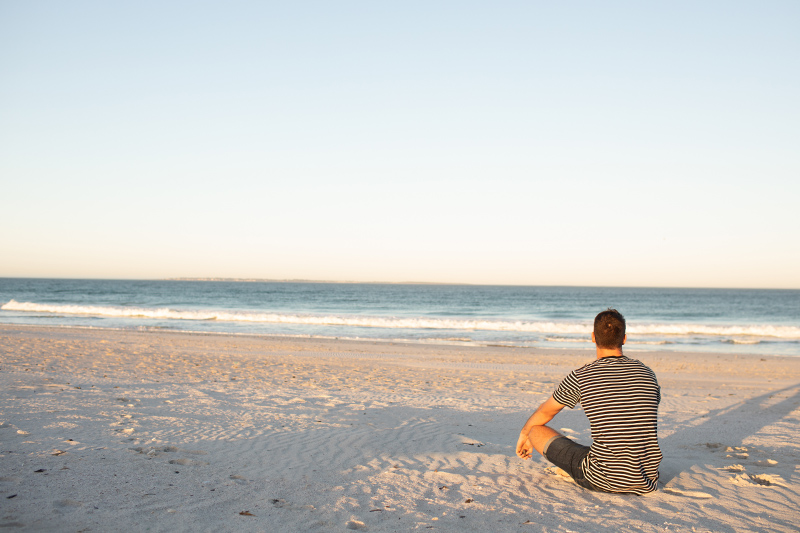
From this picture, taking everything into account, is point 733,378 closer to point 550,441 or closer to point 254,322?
point 550,441

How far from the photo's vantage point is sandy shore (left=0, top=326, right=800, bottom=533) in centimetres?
366

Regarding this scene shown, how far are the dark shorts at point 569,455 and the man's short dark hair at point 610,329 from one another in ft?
3.20

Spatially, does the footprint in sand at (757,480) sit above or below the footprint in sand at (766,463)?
above

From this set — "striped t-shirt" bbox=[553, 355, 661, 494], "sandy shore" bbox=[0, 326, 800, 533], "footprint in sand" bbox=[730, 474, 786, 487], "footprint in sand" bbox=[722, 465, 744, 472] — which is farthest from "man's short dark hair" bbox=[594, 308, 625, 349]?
"footprint in sand" bbox=[722, 465, 744, 472]

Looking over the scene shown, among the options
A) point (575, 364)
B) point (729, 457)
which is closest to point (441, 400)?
point (729, 457)

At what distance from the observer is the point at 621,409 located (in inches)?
149

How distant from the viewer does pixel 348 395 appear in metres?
8.40

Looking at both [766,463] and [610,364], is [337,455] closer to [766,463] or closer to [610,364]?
[610,364]

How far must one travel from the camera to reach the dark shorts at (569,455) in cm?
414

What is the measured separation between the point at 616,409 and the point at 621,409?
3 cm

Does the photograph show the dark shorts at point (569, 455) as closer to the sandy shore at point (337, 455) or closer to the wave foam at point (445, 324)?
the sandy shore at point (337, 455)

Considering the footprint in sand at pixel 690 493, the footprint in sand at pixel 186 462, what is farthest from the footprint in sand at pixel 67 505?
the footprint in sand at pixel 690 493

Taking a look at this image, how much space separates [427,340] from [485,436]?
47.2ft

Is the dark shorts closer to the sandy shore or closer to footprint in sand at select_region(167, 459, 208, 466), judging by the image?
the sandy shore
